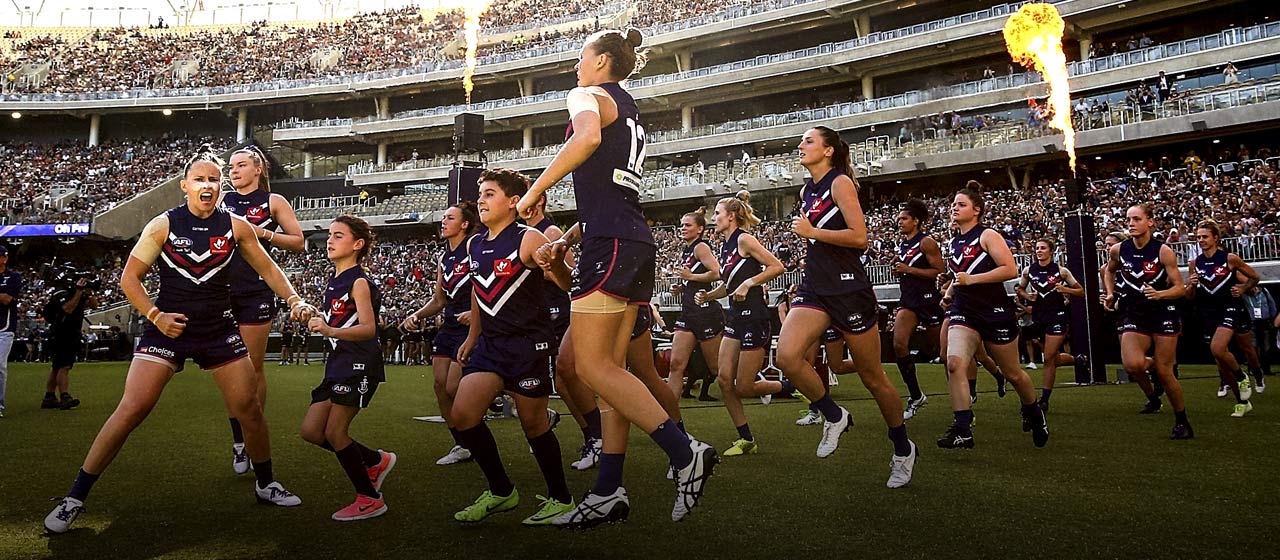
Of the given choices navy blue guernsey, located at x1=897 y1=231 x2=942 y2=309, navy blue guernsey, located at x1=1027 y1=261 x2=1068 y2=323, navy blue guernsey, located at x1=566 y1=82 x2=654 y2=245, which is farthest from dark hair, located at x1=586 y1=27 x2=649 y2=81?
navy blue guernsey, located at x1=1027 y1=261 x2=1068 y2=323

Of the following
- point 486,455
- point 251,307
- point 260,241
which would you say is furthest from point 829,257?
point 251,307

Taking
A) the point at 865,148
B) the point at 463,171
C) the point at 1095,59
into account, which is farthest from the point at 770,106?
the point at 463,171

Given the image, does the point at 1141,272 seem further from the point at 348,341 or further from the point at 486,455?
the point at 348,341

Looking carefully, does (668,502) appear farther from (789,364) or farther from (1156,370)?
(1156,370)

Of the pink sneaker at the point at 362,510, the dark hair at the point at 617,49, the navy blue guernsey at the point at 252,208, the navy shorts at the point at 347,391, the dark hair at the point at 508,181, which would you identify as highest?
the dark hair at the point at 617,49

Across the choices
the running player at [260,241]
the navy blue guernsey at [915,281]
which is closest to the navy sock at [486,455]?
the running player at [260,241]

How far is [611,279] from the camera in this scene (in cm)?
352

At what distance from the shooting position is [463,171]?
27.2ft

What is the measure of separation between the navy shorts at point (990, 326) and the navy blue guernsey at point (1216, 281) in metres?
3.51

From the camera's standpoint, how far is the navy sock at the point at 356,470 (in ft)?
13.5

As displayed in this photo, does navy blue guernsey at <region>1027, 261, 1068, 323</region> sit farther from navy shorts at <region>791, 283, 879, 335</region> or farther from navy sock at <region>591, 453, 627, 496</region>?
navy sock at <region>591, 453, 627, 496</region>

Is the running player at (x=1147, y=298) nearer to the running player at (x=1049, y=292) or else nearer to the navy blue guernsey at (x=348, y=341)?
the running player at (x=1049, y=292)

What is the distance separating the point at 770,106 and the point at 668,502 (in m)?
37.8

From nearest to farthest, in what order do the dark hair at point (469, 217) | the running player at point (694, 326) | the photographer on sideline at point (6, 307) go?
the dark hair at point (469, 217) → the running player at point (694, 326) → the photographer on sideline at point (6, 307)
